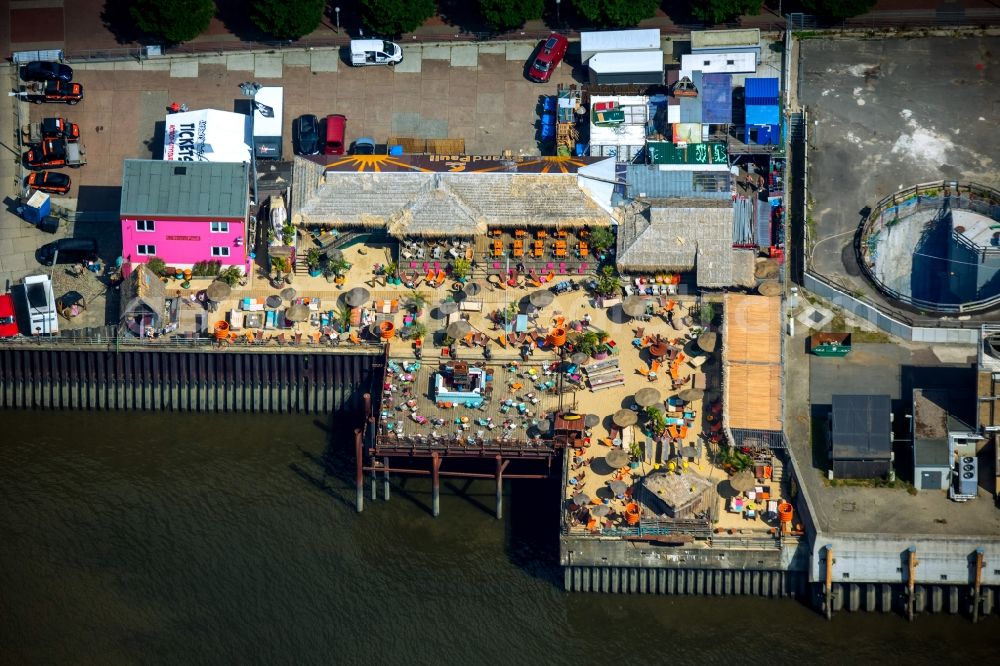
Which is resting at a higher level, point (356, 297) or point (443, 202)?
point (443, 202)

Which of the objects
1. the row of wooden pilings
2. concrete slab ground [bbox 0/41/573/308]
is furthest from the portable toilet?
the row of wooden pilings

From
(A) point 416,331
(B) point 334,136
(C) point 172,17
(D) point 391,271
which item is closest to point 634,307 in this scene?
(A) point 416,331

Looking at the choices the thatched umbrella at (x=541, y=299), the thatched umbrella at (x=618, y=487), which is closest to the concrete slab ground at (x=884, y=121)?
the thatched umbrella at (x=541, y=299)

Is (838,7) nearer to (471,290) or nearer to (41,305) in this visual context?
(471,290)

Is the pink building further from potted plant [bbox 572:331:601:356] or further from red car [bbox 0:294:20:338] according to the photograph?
potted plant [bbox 572:331:601:356]

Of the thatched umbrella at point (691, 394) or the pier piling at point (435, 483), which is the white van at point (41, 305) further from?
the thatched umbrella at point (691, 394)

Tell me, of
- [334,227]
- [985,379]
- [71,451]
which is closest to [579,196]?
[334,227]

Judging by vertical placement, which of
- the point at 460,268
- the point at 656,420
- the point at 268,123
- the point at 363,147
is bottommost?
the point at 656,420
